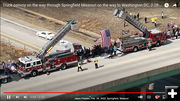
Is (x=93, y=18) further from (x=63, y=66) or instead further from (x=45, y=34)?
(x=63, y=66)

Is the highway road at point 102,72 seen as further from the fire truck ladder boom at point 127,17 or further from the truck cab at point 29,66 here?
the fire truck ladder boom at point 127,17

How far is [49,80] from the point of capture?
4572 centimetres

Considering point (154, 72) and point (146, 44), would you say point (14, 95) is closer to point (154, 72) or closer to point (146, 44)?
point (154, 72)

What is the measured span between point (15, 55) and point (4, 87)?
22.1m

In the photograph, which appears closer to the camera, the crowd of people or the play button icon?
the play button icon

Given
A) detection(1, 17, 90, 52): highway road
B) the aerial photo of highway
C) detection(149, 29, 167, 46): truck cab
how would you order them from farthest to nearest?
detection(1, 17, 90, 52): highway road < detection(149, 29, 167, 46): truck cab < the aerial photo of highway

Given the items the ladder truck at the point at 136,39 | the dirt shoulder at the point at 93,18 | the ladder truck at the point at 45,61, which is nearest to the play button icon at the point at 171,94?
the ladder truck at the point at 45,61

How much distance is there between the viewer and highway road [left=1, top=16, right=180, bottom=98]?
43.4 meters

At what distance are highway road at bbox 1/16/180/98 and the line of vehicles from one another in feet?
3.11

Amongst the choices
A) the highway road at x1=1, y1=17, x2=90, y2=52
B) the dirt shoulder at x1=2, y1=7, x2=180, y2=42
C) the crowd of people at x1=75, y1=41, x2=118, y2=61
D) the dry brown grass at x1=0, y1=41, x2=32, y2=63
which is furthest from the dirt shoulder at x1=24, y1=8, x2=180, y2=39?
the crowd of people at x1=75, y1=41, x2=118, y2=61

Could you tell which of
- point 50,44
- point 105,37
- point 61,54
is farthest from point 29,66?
point 105,37

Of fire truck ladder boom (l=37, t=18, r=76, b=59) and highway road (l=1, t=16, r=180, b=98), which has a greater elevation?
fire truck ladder boom (l=37, t=18, r=76, b=59)

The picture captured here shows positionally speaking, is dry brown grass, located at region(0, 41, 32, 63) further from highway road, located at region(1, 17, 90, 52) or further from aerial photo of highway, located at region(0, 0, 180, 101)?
highway road, located at region(1, 17, 90, 52)

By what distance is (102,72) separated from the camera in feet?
156
